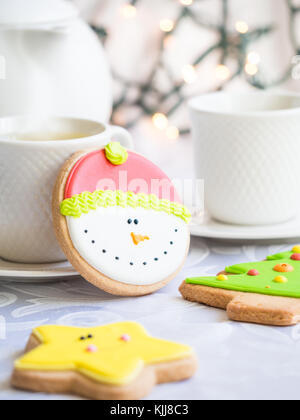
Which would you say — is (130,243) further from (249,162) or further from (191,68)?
(191,68)

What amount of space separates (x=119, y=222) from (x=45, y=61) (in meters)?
0.37

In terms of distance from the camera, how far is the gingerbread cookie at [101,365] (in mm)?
550

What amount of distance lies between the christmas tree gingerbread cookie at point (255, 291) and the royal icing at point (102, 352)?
0.41 ft

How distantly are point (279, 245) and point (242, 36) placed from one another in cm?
53

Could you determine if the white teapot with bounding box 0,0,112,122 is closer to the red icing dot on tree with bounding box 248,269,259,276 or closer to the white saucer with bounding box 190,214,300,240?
the white saucer with bounding box 190,214,300,240

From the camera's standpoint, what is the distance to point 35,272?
78 cm

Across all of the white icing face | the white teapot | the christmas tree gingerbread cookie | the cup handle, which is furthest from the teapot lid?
the christmas tree gingerbread cookie

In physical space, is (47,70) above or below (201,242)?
above

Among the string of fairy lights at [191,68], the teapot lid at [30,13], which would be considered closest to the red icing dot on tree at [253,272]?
the teapot lid at [30,13]

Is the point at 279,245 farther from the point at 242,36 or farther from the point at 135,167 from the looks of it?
the point at 242,36

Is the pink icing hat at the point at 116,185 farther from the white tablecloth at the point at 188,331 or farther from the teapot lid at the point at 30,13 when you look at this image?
the teapot lid at the point at 30,13

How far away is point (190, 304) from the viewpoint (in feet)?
2.48

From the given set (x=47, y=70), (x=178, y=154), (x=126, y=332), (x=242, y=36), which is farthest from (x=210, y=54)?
(x=126, y=332)

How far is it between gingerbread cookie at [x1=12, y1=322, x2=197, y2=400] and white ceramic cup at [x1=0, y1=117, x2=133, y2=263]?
202mm
